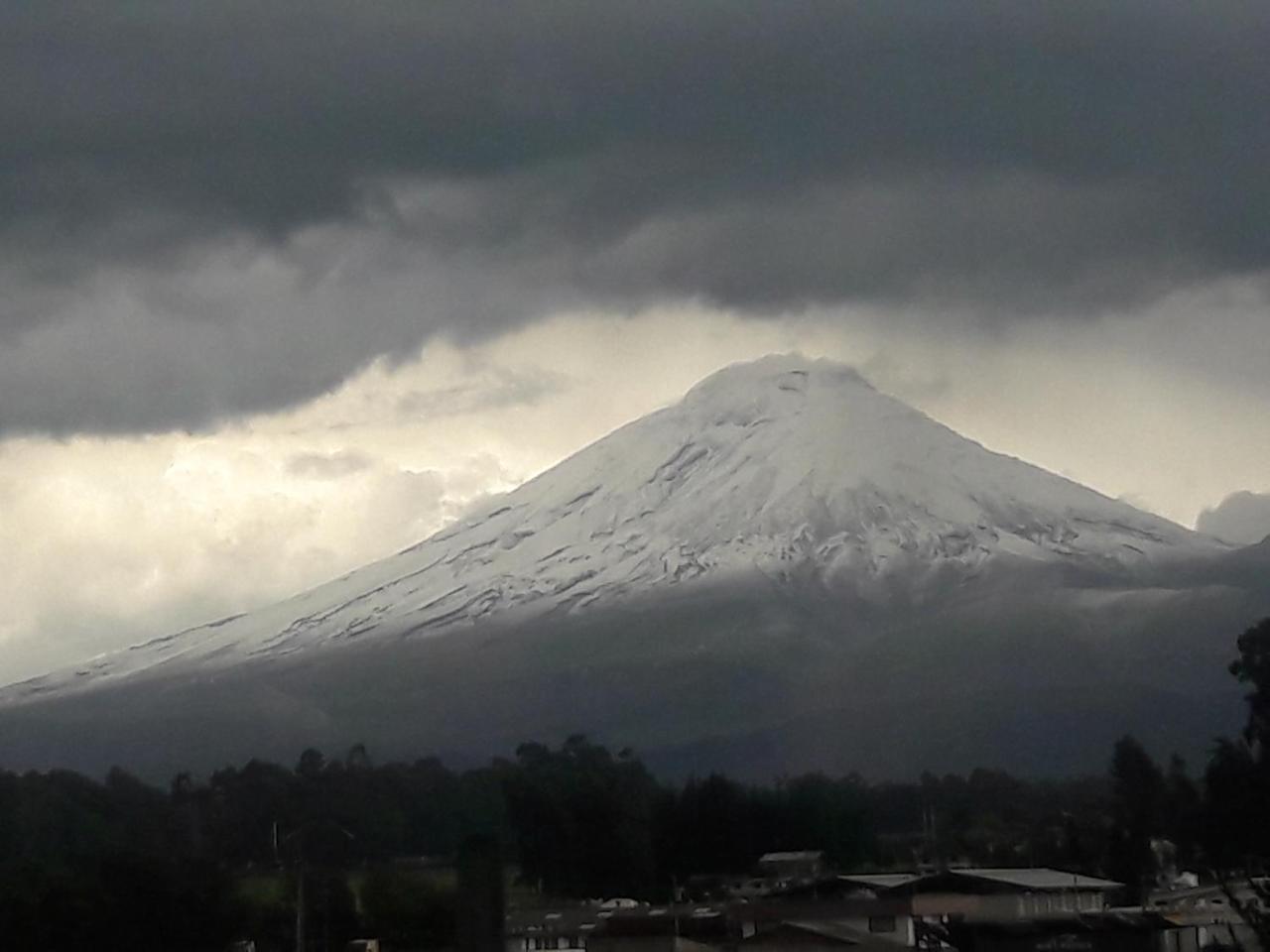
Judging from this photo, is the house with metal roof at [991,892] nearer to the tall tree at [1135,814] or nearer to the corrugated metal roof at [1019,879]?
the corrugated metal roof at [1019,879]

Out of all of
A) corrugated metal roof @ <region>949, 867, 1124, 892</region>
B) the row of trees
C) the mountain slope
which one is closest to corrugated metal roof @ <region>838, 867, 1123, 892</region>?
corrugated metal roof @ <region>949, 867, 1124, 892</region>

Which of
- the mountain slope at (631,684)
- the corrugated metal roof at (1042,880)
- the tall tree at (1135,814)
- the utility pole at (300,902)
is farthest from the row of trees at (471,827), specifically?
the mountain slope at (631,684)

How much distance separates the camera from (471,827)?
65.2 feet

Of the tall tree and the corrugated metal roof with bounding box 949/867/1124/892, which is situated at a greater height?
the tall tree

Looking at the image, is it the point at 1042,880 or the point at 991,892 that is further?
the point at 1042,880

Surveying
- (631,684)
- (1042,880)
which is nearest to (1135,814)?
(1042,880)

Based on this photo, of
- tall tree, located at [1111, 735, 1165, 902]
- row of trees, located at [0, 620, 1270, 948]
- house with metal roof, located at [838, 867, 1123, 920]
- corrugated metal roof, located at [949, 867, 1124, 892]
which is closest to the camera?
house with metal roof, located at [838, 867, 1123, 920]

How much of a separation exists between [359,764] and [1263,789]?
2569 cm

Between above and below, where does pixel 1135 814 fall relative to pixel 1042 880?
above

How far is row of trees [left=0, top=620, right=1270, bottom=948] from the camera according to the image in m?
28.7

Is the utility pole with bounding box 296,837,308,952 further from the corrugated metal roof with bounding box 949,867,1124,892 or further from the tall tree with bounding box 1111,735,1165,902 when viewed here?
the tall tree with bounding box 1111,735,1165,902

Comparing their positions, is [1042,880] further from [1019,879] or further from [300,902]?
[300,902]

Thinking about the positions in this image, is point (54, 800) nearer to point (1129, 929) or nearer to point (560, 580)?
point (1129, 929)

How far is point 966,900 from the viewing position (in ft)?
62.3
